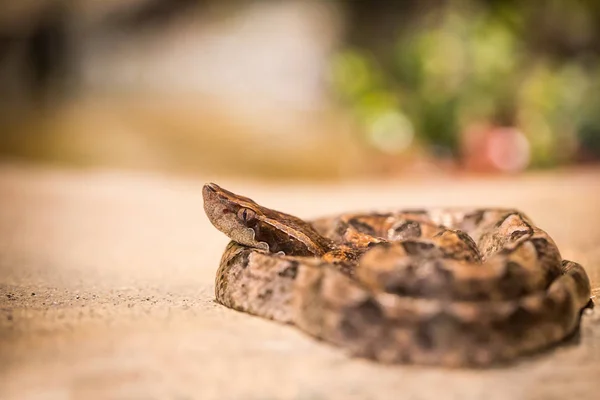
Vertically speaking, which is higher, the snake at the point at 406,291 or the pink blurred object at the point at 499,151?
the pink blurred object at the point at 499,151

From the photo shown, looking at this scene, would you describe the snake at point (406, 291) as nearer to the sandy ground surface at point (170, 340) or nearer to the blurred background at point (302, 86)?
the sandy ground surface at point (170, 340)

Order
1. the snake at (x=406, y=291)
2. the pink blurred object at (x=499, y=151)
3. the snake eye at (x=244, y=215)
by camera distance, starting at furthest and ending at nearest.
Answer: the pink blurred object at (x=499, y=151) < the snake eye at (x=244, y=215) < the snake at (x=406, y=291)

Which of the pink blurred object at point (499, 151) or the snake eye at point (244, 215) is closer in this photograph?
the snake eye at point (244, 215)

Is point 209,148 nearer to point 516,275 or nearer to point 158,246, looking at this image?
point 158,246

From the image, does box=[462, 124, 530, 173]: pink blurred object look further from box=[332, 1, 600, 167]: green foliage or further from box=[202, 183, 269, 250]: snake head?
box=[202, 183, 269, 250]: snake head

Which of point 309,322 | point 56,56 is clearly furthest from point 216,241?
point 56,56

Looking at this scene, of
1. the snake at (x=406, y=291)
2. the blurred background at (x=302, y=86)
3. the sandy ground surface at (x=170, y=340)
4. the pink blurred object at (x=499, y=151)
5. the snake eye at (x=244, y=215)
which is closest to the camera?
the sandy ground surface at (x=170, y=340)

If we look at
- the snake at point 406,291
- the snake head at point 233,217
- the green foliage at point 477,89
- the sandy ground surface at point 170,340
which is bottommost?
the sandy ground surface at point 170,340

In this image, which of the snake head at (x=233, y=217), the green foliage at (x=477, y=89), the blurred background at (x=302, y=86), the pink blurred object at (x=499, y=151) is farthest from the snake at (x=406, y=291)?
the green foliage at (x=477, y=89)
